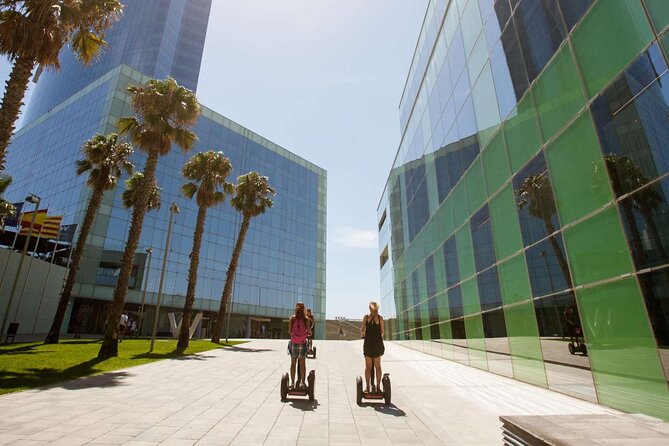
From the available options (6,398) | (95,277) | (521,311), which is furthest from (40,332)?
(521,311)

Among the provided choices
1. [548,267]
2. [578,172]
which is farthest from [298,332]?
[578,172]

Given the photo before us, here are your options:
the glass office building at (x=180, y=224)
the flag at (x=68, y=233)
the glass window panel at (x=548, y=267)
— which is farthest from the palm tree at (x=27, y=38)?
the flag at (x=68, y=233)

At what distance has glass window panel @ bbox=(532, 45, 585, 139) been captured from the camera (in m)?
7.93

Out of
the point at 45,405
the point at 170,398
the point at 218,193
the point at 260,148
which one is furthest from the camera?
the point at 260,148

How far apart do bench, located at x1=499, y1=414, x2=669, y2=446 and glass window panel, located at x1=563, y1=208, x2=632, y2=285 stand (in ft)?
11.2

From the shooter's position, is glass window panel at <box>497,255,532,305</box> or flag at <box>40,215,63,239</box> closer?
glass window panel at <box>497,255,532,305</box>

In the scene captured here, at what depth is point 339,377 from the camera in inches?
448

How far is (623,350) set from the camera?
646cm

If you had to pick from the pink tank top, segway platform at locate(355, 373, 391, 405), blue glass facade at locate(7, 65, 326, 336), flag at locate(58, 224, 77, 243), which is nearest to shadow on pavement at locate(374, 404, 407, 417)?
segway platform at locate(355, 373, 391, 405)

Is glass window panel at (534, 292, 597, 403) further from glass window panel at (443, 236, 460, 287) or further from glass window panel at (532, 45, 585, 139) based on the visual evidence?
glass window panel at (443, 236, 460, 287)

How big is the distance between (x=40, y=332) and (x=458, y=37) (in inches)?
1405

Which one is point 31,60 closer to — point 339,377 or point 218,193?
point 339,377

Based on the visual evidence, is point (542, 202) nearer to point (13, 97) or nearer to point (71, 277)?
point (13, 97)

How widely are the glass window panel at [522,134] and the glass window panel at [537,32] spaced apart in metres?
0.87
